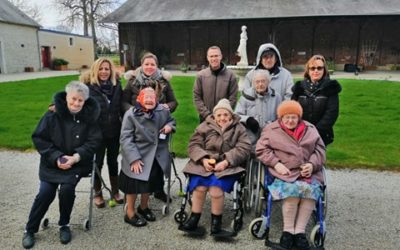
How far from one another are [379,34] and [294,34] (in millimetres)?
6085

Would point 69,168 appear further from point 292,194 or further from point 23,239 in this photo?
point 292,194

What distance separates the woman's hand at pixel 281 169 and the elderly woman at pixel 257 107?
0.54m

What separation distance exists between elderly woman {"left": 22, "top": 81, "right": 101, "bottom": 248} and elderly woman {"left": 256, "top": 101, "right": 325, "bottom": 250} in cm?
167

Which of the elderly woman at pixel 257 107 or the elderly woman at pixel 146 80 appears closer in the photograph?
the elderly woman at pixel 257 107

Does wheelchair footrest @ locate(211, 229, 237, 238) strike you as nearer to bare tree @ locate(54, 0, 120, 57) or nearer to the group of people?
the group of people

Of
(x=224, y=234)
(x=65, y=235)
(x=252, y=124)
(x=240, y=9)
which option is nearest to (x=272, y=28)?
(x=240, y=9)

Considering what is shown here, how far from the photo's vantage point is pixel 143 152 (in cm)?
353

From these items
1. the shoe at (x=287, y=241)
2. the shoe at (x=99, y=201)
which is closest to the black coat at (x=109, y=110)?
the shoe at (x=99, y=201)

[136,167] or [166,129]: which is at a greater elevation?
[166,129]

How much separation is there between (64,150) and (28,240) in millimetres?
844

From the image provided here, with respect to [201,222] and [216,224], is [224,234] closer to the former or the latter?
[216,224]

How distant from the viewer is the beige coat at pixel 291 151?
3.18 meters

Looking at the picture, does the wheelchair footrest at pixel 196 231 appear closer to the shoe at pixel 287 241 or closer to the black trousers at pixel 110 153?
the shoe at pixel 287 241

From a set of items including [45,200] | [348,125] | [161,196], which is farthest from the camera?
[348,125]
